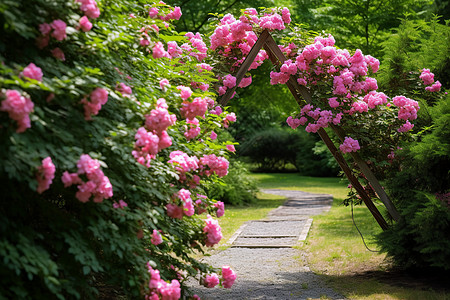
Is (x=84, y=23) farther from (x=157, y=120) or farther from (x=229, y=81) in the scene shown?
(x=229, y=81)

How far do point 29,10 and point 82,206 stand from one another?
1139 millimetres

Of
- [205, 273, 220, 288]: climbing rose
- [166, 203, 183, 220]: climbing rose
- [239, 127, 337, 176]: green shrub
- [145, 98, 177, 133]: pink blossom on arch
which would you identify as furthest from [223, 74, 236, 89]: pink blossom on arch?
[239, 127, 337, 176]: green shrub

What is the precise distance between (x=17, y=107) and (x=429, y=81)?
18.3ft

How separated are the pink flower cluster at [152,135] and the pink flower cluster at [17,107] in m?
0.68

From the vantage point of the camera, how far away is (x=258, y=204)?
15039 millimetres

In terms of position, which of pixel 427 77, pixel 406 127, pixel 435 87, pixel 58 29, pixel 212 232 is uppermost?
pixel 58 29

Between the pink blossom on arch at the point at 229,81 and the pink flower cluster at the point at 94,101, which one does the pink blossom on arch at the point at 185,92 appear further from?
the pink blossom on arch at the point at 229,81

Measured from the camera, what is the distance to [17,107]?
237 cm

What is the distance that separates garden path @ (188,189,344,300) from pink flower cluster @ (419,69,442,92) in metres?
2.86

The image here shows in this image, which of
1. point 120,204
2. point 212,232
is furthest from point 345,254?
point 120,204

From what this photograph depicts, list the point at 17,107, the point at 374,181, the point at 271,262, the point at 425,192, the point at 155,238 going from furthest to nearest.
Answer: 1. the point at 271,262
2. the point at 374,181
3. the point at 425,192
4. the point at 155,238
5. the point at 17,107

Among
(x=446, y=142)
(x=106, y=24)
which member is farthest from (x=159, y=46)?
(x=446, y=142)

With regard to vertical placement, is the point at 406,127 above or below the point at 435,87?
below

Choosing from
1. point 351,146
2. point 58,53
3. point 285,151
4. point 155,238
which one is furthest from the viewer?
point 285,151
